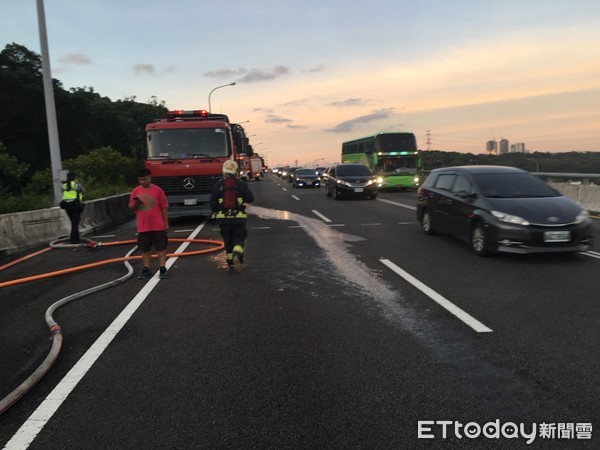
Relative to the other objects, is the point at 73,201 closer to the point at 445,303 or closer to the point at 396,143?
the point at 445,303

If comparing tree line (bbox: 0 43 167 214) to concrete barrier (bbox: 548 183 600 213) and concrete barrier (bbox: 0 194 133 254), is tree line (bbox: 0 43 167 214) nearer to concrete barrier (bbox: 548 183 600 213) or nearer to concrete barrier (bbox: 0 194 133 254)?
concrete barrier (bbox: 0 194 133 254)

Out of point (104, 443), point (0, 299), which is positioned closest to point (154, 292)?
point (0, 299)

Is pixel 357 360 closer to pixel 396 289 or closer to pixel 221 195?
pixel 396 289

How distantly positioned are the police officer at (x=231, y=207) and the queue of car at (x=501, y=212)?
413 cm

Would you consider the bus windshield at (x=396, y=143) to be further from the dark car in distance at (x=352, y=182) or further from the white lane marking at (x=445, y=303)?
the white lane marking at (x=445, y=303)

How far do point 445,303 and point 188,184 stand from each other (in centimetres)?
947

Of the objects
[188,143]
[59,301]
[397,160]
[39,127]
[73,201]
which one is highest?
[39,127]

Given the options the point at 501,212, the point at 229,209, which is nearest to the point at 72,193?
the point at 229,209

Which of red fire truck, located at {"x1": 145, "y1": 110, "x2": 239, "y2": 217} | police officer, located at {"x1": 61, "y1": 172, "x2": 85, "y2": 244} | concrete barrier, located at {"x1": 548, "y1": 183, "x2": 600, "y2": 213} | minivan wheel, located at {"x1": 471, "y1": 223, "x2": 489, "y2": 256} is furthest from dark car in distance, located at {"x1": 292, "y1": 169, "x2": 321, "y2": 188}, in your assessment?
minivan wheel, located at {"x1": 471, "y1": 223, "x2": 489, "y2": 256}

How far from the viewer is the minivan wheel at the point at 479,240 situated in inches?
322

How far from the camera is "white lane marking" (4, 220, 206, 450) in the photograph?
301cm

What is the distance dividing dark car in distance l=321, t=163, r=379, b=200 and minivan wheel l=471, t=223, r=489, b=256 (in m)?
12.8

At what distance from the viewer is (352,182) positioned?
21484mm

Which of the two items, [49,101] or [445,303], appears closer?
[445,303]
